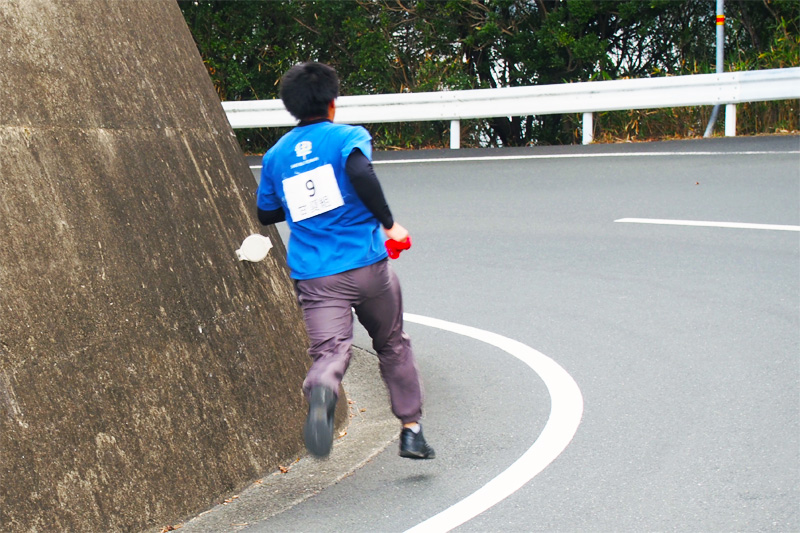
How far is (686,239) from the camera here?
8.78m

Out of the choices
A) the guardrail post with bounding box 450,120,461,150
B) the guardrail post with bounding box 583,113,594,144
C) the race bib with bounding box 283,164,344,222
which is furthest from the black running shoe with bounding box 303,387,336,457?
the guardrail post with bounding box 450,120,461,150

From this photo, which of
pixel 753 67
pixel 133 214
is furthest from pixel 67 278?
pixel 753 67

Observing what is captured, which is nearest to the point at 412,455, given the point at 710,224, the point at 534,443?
the point at 534,443

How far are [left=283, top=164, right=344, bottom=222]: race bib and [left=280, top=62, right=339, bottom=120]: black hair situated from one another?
0.27 m

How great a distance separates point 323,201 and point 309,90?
0.48 metres

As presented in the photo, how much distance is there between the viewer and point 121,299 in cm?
437

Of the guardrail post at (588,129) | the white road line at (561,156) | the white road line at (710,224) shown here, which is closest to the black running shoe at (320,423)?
the white road line at (710,224)

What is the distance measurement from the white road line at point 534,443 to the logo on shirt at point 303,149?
5.35 ft

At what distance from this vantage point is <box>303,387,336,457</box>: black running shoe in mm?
Result: 3945

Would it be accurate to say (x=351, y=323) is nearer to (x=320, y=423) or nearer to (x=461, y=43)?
(x=320, y=423)

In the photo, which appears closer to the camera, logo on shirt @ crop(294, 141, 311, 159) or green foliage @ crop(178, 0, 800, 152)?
logo on shirt @ crop(294, 141, 311, 159)

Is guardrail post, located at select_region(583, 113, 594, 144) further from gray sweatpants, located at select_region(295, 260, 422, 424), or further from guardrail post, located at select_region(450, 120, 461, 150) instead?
gray sweatpants, located at select_region(295, 260, 422, 424)

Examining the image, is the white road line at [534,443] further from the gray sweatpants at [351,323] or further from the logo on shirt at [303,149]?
the logo on shirt at [303,149]

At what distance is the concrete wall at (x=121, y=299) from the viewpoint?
402 cm
